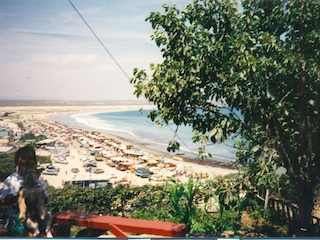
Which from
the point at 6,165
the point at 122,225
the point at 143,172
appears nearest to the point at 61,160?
the point at 6,165

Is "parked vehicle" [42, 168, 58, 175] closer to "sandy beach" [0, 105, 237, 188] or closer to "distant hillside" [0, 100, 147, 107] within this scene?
"sandy beach" [0, 105, 237, 188]

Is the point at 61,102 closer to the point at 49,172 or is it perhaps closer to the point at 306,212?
the point at 49,172

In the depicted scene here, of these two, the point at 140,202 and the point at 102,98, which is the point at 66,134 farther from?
the point at 140,202

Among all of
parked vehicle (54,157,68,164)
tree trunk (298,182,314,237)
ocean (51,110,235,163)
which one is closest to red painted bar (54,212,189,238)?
parked vehicle (54,157,68,164)

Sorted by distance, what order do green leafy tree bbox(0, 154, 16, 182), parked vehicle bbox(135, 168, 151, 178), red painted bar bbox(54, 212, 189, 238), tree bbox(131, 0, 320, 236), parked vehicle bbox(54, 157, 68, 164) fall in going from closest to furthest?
tree bbox(131, 0, 320, 236)
red painted bar bbox(54, 212, 189, 238)
green leafy tree bbox(0, 154, 16, 182)
parked vehicle bbox(54, 157, 68, 164)
parked vehicle bbox(135, 168, 151, 178)

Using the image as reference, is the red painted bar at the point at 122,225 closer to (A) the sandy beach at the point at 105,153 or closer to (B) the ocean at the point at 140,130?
(A) the sandy beach at the point at 105,153
